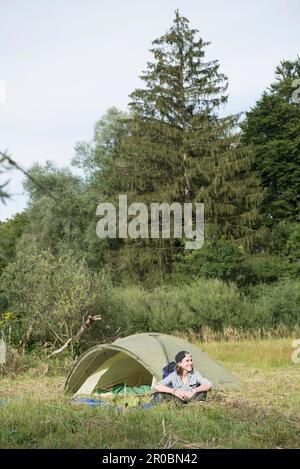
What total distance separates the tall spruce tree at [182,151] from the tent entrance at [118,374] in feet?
65.4

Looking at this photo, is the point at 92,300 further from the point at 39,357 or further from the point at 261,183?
the point at 261,183

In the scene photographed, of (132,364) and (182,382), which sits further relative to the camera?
(132,364)

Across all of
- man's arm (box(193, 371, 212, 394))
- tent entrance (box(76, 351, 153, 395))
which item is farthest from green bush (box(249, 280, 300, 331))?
man's arm (box(193, 371, 212, 394))

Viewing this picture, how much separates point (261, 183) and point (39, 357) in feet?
75.6

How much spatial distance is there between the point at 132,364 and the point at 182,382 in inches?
117

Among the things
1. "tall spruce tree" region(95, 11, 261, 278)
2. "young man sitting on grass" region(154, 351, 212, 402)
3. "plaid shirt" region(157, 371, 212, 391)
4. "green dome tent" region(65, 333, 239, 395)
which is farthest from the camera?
"tall spruce tree" region(95, 11, 261, 278)

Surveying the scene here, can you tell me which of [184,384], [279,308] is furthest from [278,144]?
[184,384]

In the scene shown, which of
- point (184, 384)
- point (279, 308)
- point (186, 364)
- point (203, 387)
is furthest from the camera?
point (279, 308)

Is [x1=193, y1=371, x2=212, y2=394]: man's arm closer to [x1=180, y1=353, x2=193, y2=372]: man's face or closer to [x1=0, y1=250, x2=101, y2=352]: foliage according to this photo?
[x1=180, y1=353, x2=193, y2=372]: man's face

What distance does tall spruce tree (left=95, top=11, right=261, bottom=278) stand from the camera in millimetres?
31953

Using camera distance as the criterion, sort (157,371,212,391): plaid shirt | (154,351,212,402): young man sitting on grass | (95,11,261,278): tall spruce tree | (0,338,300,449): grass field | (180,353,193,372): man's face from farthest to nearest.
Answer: (95,11,261,278): tall spruce tree < (180,353,193,372): man's face < (157,371,212,391): plaid shirt < (154,351,212,402): young man sitting on grass < (0,338,300,449): grass field

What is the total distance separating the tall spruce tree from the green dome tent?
20.0 meters

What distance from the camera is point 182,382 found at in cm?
866

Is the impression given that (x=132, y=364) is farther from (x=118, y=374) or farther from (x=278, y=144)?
(x=278, y=144)
